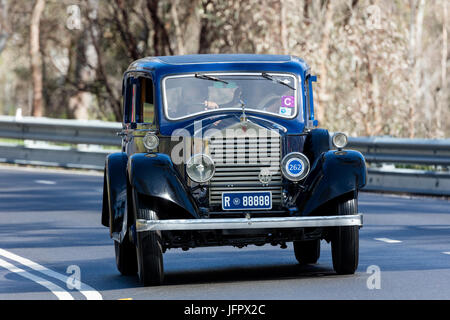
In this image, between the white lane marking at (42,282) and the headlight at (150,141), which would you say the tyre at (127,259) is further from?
the headlight at (150,141)

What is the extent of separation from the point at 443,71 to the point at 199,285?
43.2m

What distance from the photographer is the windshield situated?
11430 mm

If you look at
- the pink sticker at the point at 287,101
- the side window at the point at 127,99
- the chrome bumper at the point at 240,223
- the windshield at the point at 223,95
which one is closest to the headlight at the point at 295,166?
the chrome bumper at the point at 240,223

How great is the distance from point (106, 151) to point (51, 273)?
1534cm

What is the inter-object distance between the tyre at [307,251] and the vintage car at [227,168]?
0.04 feet

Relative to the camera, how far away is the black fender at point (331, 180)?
10.4 metres

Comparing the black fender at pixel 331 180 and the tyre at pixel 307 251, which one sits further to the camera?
the tyre at pixel 307 251

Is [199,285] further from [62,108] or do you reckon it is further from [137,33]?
[62,108]

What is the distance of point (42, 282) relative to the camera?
35.0ft

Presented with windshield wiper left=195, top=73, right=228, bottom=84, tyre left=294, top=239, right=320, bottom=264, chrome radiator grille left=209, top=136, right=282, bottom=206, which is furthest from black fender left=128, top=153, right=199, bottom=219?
tyre left=294, top=239, right=320, bottom=264

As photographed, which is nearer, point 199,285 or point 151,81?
point 199,285

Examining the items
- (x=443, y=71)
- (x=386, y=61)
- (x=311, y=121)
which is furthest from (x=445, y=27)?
(x=311, y=121)

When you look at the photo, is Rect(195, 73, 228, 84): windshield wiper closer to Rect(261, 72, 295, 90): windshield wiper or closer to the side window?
Rect(261, 72, 295, 90): windshield wiper

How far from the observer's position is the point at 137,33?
133ft
